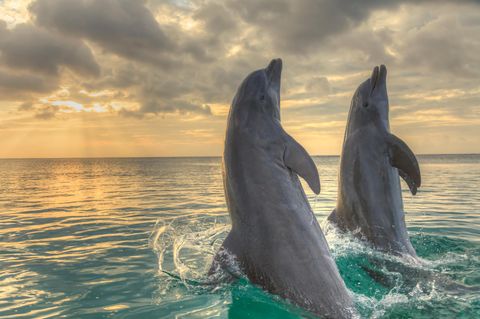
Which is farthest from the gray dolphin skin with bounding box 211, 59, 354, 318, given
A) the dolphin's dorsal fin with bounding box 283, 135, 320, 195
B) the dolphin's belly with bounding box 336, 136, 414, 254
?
the dolphin's belly with bounding box 336, 136, 414, 254

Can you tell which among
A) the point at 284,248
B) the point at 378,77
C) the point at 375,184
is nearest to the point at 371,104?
the point at 378,77

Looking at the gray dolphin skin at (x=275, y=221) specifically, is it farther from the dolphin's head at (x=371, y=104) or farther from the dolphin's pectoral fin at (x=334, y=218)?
the dolphin's head at (x=371, y=104)

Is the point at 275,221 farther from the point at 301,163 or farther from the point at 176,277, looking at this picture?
the point at 176,277

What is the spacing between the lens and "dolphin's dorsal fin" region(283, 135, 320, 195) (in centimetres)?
556

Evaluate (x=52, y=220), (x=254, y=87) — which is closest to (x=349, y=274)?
(x=254, y=87)

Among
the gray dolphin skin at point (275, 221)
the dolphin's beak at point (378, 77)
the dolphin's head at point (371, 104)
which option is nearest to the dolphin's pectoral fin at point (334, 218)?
the dolphin's head at point (371, 104)

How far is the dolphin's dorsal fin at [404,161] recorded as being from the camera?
746cm

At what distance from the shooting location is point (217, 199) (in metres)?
26.0

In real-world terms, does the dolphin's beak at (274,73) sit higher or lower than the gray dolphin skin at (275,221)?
higher

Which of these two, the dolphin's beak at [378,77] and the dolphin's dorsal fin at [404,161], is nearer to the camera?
the dolphin's dorsal fin at [404,161]

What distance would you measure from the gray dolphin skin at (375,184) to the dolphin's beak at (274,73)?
2025 millimetres

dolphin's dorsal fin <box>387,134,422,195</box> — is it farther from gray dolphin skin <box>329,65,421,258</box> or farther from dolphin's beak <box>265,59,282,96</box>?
dolphin's beak <box>265,59,282,96</box>

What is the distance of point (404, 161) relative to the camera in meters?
7.56

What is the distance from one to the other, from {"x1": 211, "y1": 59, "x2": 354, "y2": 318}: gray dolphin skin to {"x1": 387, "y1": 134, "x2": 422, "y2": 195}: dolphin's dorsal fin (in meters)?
2.55
